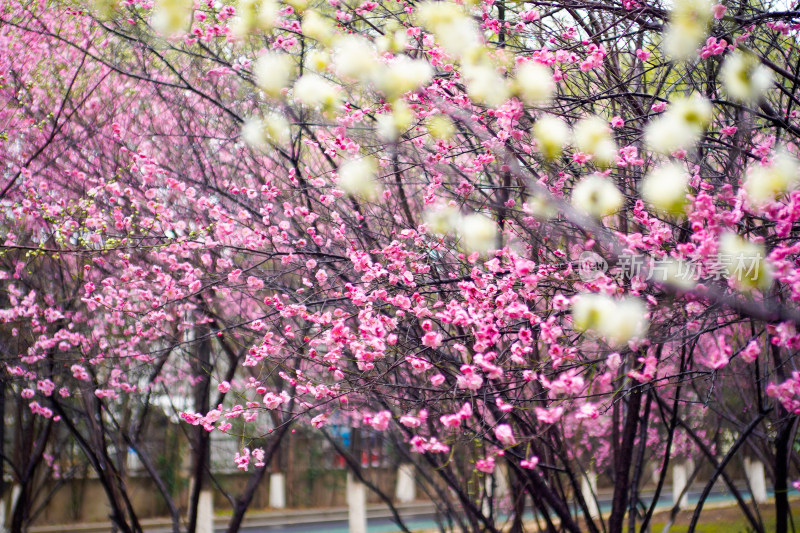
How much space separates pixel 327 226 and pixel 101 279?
2599mm

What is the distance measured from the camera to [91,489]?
51.5 ft

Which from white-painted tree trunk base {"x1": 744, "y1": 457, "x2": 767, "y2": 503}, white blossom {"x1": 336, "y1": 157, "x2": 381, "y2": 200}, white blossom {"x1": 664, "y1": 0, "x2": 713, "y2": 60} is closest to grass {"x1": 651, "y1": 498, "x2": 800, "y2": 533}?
white-painted tree trunk base {"x1": 744, "y1": 457, "x2": 767, "y2": 503}

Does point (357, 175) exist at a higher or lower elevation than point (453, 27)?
lower

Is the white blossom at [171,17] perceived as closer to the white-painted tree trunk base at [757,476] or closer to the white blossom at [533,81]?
the white blossom at [533,81]

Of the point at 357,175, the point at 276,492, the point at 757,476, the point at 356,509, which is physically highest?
the point at 357,175

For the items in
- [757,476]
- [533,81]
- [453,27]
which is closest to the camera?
[533,81]

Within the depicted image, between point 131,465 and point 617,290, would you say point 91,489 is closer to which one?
point 131,465

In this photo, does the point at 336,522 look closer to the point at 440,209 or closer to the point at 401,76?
the point at 440,209

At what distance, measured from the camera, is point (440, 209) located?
4.97m

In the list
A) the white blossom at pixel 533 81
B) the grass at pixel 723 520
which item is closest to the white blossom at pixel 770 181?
the white blossom at pixel 533 81

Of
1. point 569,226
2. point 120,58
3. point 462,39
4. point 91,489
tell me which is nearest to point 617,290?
point 569,226

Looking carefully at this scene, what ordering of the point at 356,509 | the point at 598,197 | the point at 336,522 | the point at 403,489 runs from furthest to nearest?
1. the point at 403,489
2. the point at 336,522
3. the point at 356,509
4. the point at 598,197

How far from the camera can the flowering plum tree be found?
3.26m


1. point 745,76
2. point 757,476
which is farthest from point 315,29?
point 757,476
